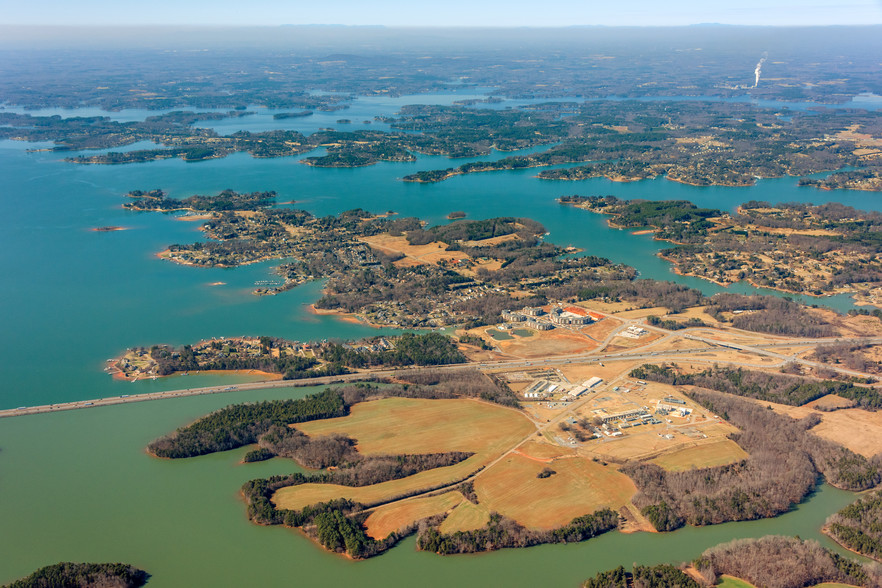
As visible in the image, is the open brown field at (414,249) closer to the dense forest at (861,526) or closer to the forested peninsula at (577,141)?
the forested peninsula at (577,141)

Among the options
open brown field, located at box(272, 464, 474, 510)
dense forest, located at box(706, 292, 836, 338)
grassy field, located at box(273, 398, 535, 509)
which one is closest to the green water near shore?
open brown field, located at box(272, 464, 474, 510)

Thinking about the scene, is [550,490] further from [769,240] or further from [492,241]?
[769,240]

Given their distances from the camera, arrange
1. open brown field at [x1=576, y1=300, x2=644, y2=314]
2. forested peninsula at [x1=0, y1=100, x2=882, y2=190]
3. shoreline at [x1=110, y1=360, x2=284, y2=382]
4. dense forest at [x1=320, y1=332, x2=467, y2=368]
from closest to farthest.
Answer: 1. shoreline at [x1=110, y1=360, x2=284, y2=382]
2. dense forest at [x1=320, y1=332, x2=467, y2=368]
3. open brown field at [x1=576, y1=300, x2=644, y2=314]
4. forested peninsula at [x1=0, y1=100, x2=882, y2=190]

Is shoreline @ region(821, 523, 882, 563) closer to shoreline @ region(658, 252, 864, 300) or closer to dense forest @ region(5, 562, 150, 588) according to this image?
dense forest @ region(5, 562, 150, 588)

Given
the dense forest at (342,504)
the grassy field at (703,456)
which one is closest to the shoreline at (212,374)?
the dense forest at (342,504)

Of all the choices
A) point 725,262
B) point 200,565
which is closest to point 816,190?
point 725,262

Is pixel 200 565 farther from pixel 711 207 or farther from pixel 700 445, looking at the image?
pixel 711 207

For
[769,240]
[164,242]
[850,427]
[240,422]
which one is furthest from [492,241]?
[240,422]
